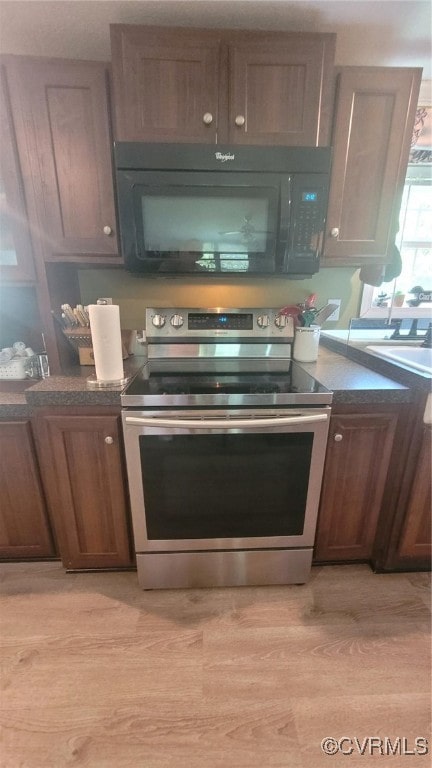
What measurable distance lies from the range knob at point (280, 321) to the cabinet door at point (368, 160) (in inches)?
12.5

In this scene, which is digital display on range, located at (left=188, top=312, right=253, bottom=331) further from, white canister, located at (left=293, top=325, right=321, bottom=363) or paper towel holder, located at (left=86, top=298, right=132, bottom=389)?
paper towel holder, located at (left=86, top=298, right=132, bottom=389)

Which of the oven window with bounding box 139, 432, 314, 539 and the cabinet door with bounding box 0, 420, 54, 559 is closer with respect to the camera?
the oven window with bounding box 139, 432, 314, 539

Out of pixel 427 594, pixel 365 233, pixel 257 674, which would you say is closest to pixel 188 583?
pixel 257 674

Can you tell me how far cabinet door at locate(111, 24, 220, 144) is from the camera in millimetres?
1104

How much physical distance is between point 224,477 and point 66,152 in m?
1.45

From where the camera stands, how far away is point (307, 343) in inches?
58.1

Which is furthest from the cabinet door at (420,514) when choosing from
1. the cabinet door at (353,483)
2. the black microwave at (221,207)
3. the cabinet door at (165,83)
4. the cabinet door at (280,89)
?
the cabinet door at (165,83)

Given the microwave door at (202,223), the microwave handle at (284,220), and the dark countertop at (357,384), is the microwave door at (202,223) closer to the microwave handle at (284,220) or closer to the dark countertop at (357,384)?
the microwave handle at (284,220)

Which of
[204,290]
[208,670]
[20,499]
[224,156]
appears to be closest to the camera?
[208,670]

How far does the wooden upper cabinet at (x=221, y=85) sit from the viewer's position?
1111 millimetres

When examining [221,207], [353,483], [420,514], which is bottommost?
[420,514]

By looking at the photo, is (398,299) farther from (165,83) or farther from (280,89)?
(165,83)

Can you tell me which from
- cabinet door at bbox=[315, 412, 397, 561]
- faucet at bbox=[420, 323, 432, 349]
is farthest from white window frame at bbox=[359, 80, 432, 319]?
cabinet door at bbox=[315, 412, 397, 561]

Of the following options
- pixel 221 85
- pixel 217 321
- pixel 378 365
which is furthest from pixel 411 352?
pixel 221 85
